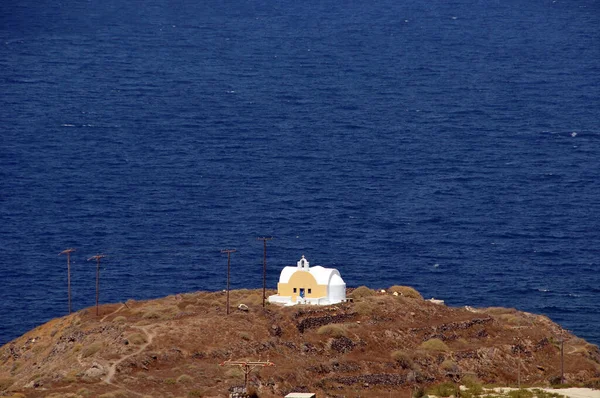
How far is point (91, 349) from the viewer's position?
389 feet

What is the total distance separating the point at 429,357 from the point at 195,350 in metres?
19.9

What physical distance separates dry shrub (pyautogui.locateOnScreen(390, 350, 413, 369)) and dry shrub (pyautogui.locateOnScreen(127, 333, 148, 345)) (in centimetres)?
2044

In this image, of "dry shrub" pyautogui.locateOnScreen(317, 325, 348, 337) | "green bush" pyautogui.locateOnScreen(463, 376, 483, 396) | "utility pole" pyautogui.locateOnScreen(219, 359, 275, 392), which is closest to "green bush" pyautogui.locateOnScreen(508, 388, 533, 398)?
"green bush" pyautogui.locateOnScreen(463, 376, 483, 396)

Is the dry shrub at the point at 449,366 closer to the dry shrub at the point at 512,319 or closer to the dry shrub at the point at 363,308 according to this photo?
the dry shrub at the point at 363,308

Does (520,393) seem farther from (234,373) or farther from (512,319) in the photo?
(512,319)

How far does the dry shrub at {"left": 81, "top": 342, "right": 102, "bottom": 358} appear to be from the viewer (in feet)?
387

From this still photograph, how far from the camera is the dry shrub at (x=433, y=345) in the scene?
12650 cm

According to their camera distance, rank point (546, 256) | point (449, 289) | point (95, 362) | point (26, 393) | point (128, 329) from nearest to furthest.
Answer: point (26, 393) < point (95, 362) < point (128, 329) < point (449, 289) < point (546, 256)

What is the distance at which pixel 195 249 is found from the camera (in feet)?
631

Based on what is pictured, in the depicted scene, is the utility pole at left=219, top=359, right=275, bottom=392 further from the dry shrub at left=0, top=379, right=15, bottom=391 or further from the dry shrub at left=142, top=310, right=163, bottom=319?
the dry shrub at left=0, top=379, right=15, bottom=391

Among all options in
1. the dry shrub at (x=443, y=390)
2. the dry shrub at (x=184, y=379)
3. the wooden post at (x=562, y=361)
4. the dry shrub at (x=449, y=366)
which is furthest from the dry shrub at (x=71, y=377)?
the wooden post at (x=562, y=361)

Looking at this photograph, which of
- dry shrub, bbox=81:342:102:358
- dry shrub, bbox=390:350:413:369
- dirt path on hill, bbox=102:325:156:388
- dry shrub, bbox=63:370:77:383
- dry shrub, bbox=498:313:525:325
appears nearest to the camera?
dry shrub, bbox=63:370:77:383

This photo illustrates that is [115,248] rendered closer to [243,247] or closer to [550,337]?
[243,247]

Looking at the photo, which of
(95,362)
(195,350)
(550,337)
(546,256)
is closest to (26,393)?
(95,362)
